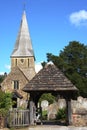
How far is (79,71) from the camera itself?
267 ft

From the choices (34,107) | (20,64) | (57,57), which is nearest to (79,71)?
(57,57)

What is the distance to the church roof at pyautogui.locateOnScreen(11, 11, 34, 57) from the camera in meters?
93.1

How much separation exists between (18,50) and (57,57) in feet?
52.5

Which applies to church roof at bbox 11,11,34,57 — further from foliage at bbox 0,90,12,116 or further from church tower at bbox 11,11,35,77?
foliage at bbox 0,90,12,116

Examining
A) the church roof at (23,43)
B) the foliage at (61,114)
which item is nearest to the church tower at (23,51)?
the church roof at (23,43)

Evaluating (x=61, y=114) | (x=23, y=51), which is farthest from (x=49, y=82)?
(x=23, y=51)

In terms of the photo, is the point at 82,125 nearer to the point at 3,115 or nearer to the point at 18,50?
the point at 3,115

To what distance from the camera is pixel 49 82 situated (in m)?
23.9

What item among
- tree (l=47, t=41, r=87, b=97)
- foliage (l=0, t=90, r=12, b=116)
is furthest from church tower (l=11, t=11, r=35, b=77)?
foliage (l=0, t=90, r=12, b=116)

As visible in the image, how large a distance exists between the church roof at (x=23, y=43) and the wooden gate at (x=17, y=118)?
228 ft

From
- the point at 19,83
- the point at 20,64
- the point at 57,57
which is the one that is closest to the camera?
the point at 19,83

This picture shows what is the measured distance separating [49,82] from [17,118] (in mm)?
3291

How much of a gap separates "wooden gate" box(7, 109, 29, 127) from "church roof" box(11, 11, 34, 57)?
69451 millimetres

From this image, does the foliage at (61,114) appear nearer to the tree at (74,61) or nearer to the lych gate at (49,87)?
the lych gate at (49,87)
